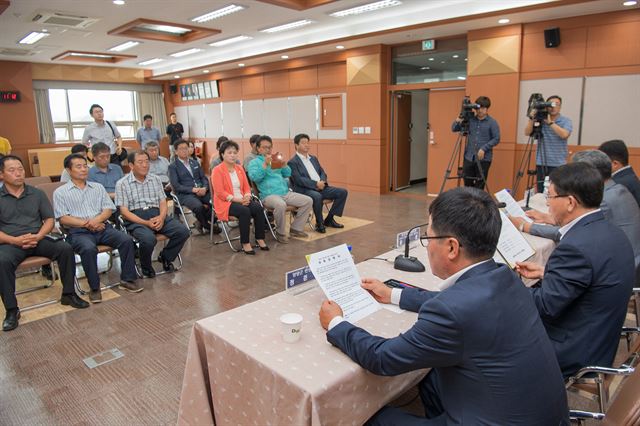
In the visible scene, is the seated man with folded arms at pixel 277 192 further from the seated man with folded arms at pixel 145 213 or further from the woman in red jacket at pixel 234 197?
the seated man with folded arms at pixel 145 213

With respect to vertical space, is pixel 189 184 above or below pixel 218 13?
below

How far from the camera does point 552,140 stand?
5.94 metres

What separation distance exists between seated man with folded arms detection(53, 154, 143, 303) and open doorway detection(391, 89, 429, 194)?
641cm

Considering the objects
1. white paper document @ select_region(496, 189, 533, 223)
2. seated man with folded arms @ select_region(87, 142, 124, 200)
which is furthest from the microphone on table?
seated man with folded arms @ select_region(87, 142, 124, 200)

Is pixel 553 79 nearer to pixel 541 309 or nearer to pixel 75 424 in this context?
pixel 541 309

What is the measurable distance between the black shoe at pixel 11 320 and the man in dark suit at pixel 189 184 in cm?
248

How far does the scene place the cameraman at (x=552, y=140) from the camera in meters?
5.76

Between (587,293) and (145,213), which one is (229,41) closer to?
(145,213)

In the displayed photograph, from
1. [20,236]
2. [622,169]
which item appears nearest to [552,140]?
[622,169]

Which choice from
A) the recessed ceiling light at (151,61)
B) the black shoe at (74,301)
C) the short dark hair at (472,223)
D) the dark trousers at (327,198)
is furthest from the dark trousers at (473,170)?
the recessed ceiling light at (151,61)

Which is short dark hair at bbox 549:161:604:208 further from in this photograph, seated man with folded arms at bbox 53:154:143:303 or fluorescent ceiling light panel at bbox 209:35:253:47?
fluorescent ceiling light panel at bbox 209:35:253:47

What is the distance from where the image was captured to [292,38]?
9.21 metres

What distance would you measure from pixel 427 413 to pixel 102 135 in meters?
7.61

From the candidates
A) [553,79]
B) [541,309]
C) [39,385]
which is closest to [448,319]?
[541,309]
